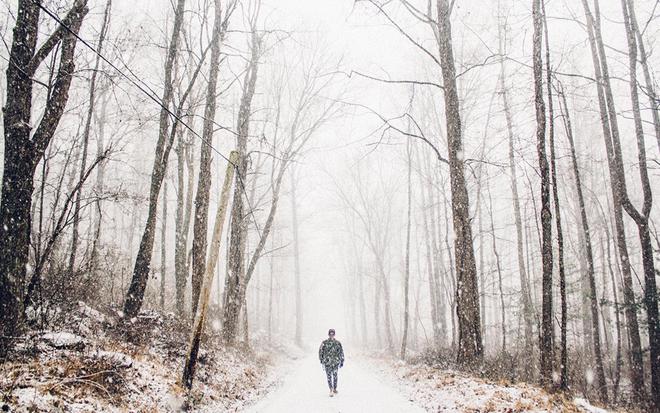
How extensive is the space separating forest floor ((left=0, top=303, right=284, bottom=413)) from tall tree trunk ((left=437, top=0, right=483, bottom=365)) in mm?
5550

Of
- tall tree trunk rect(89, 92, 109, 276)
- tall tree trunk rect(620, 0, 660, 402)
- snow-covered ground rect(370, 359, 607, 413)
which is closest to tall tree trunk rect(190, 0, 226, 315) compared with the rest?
tall tree trunk rect(89, 92, 109, 276)

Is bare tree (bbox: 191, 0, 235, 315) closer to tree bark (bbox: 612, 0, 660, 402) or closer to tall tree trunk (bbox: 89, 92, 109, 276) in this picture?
tall tree trunk (bbox: 89, 92, 109, 276)

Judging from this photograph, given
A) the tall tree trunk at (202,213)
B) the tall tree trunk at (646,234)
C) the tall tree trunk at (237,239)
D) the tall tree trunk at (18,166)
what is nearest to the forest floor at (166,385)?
the tall tree trunk at (18,166)

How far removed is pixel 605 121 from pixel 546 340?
7123mm

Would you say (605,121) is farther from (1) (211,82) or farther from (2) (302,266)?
(2) (302,266)

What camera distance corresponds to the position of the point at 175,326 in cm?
1141

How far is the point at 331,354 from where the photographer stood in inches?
423

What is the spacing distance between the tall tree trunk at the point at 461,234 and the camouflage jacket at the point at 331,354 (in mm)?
3163

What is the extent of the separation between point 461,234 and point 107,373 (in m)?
8.51

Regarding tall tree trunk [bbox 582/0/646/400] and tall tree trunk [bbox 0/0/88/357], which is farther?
tall tree trunk [bbox 582/0/646/400]

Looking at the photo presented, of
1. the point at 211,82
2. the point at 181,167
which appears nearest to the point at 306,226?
the point at 181,167

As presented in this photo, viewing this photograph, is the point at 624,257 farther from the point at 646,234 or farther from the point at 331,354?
the point at 331,354

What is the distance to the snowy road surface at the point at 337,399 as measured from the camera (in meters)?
8.16

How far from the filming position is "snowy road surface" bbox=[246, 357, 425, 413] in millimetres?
8156
